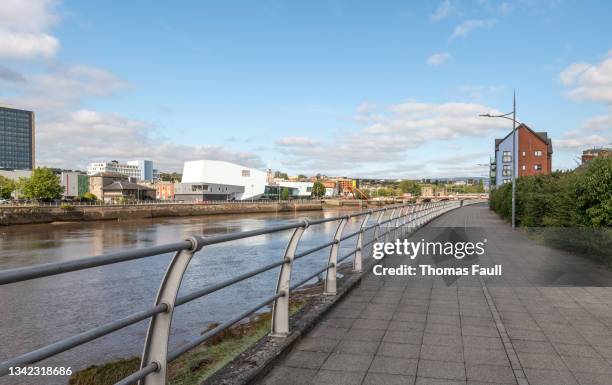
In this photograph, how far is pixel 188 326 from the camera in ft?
32.4

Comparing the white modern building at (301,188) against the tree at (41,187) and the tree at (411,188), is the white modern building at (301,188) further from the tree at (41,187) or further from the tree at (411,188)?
the tree at (41,187)

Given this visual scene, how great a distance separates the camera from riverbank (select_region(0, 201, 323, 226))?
5791cm

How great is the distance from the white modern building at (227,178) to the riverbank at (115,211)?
919 inches

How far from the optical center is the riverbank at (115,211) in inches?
2280

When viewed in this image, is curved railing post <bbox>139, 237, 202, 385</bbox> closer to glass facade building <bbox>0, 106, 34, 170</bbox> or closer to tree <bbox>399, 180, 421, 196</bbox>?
tree <bbox>399, 180, 421, 196</bbox>

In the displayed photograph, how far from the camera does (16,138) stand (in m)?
182

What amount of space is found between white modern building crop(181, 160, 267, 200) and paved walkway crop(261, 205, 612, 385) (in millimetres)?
112553

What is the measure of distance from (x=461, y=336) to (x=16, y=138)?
21207 centimetres

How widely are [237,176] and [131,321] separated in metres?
123

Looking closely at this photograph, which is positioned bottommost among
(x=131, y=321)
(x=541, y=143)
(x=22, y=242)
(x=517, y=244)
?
(x=22, y=242)

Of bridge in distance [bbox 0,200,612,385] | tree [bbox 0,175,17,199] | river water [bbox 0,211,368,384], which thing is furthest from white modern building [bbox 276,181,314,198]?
bridge in distance [bbox 0,200,612,385]

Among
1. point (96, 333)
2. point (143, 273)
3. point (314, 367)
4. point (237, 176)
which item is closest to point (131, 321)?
point (96, 333)

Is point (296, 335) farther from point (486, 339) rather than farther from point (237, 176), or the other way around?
point (237, 176)

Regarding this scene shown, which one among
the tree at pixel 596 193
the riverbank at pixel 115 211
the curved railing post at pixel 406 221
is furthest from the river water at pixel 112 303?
the riverbank at pixel 115 211
